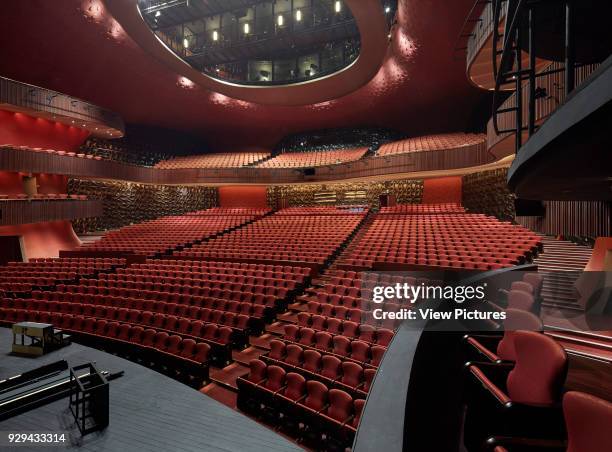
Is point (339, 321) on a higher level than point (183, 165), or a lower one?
lower

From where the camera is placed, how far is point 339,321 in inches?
133

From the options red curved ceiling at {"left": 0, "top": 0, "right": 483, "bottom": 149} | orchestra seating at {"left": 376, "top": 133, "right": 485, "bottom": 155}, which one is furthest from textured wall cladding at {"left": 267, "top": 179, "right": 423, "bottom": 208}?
red curved ceiling at {"left": 0, "top": 0, "right": 483, "bottom": 149}

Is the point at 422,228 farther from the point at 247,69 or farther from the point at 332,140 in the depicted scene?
the point at 247,69

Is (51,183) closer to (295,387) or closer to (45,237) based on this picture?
(45,237)

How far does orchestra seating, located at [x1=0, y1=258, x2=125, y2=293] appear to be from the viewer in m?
5.26

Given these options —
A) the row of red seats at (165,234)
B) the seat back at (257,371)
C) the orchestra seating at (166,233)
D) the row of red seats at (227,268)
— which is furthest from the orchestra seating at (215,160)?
the seat back at (257,371)

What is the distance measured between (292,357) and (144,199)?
991 cm

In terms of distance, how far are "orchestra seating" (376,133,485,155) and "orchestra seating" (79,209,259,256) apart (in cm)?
449

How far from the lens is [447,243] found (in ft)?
18.2

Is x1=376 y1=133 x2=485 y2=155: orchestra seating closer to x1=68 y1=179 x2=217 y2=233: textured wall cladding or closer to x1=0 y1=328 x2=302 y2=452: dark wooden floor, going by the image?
x1=68 y1=179 x2=217 y2=233: textured wall cladding

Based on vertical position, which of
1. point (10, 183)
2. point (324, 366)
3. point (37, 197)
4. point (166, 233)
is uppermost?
point (10, 183)

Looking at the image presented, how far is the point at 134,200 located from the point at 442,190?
9.21m

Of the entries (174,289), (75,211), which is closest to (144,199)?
(75,211)

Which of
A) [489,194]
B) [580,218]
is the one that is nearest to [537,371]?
[580,218]
